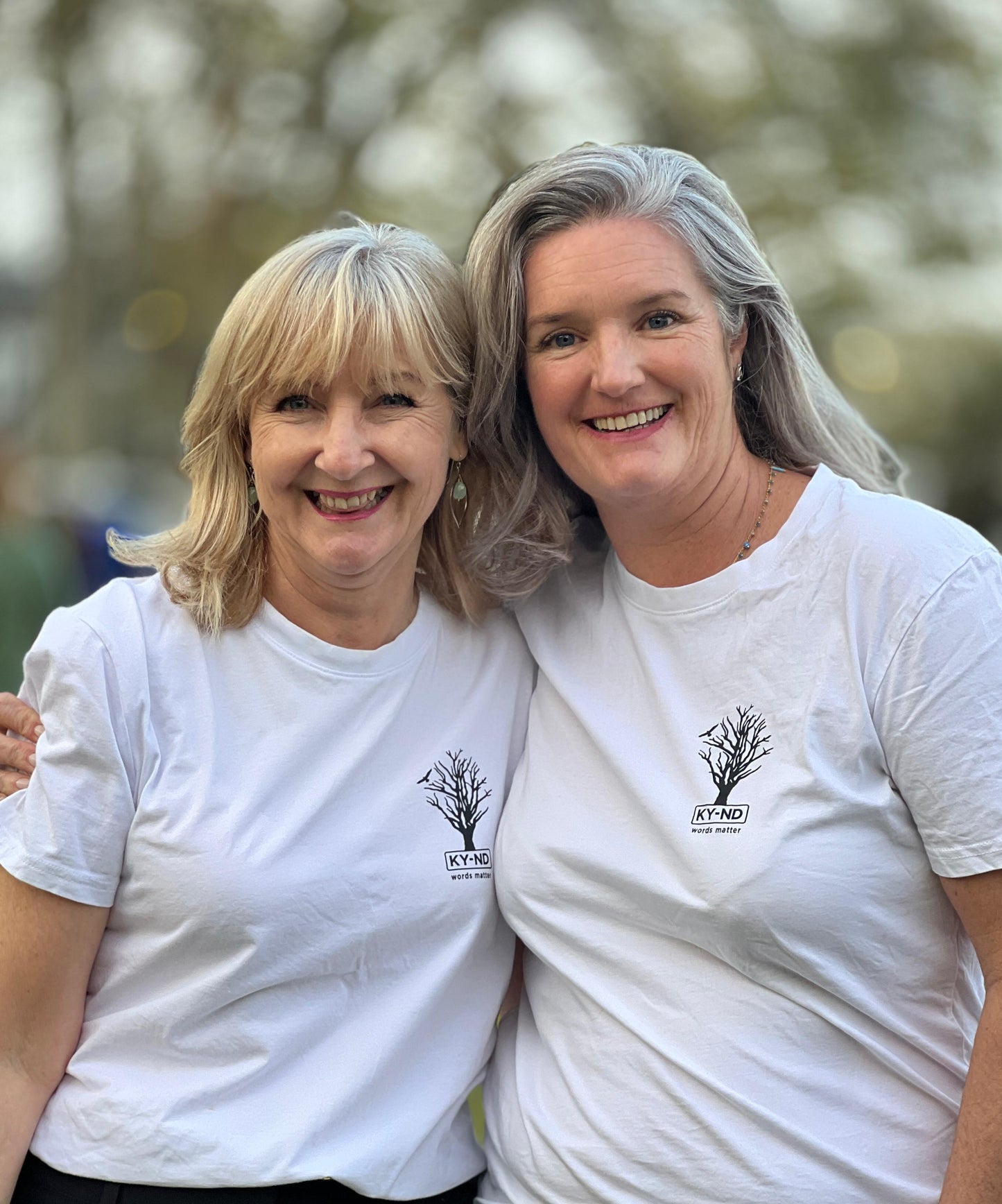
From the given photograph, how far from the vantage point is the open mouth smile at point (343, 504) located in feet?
8.25

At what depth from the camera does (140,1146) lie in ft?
A: 7.36

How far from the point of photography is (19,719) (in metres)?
2.45

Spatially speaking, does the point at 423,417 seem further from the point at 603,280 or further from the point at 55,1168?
the point at 55,1168

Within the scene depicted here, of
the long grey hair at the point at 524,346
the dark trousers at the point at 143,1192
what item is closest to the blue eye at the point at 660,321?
the long grey hair at the point at 524,346

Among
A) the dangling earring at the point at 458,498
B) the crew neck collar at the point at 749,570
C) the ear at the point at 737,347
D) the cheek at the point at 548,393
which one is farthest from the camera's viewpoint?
the dangling earring at the point at 458,498

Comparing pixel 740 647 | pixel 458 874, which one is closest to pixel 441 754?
pixel 458 874

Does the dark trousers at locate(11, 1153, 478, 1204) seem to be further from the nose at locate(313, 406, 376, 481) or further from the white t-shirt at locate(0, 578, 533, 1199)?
the nose at locate(313, 406, 376, 481)

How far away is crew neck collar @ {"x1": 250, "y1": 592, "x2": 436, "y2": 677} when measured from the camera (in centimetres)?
254

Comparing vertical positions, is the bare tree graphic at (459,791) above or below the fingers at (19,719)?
below

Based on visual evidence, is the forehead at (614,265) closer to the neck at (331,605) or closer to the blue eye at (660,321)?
the blue eye at (660,321)

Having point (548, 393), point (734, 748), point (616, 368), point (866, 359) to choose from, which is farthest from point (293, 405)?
point (866, 359)

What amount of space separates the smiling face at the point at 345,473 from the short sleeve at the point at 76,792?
0.43m

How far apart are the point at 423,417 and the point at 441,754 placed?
66cm

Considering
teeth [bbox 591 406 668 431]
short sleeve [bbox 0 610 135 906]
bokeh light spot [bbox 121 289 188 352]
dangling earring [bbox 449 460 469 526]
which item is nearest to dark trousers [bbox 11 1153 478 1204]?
short sleeve [bbox 0 610 135 906]
